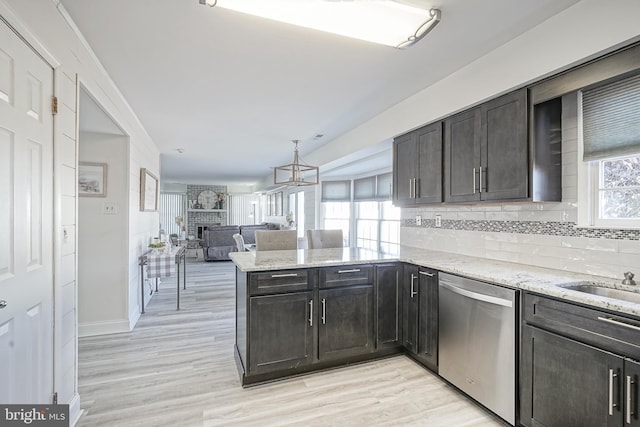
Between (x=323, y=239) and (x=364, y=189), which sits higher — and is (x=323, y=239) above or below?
below

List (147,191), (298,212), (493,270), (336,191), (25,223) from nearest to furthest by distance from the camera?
(25,223)
(493,270)
(147,191)
(336,191)
(298,212)

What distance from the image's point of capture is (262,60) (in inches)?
96.8

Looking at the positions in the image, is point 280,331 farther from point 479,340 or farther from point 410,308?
point 479,340

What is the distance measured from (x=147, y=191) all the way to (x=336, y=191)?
3.91 meters

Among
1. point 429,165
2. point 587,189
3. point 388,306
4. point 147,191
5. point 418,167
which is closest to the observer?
point 587,189

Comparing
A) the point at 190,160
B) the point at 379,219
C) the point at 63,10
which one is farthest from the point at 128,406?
the point at 190,160

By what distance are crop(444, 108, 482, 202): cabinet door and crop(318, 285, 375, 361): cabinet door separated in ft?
3.68

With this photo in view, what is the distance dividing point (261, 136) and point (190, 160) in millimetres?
3006

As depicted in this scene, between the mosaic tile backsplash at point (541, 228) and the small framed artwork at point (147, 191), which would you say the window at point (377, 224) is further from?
the small framed artwork at point (147, 191)

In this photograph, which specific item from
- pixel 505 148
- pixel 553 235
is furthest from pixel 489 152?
pixel 553 235

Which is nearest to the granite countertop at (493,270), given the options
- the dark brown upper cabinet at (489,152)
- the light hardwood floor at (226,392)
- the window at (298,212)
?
the dark brown upper cabinet at (489,152)

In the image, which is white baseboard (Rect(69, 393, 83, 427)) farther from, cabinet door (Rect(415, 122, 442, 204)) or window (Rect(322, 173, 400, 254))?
window (Rect(322, 173, 400, 254))

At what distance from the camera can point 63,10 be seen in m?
1.85

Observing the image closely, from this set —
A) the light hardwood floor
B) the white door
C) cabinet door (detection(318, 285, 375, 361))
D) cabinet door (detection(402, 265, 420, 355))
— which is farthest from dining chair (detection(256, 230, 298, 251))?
the white door
